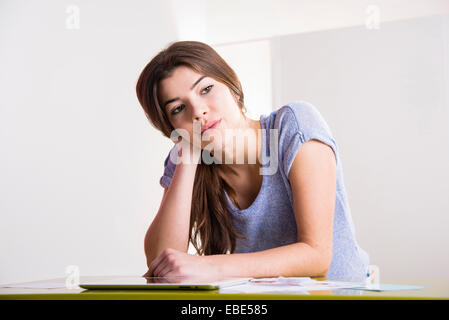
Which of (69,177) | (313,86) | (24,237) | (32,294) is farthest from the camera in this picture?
(313,86)

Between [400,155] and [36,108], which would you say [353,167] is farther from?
[36,108]

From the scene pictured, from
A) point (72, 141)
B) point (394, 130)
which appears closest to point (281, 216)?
point (72, 141)

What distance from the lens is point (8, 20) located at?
5.96 feet

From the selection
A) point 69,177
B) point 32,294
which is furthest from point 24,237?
point 32,294

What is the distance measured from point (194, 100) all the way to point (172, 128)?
6.0 inches

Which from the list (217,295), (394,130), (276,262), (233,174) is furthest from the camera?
(394,130)

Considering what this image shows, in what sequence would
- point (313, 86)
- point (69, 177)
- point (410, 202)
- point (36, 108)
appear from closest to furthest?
point (36, 108) → point (69, 177) → point (410, 202) → point (313, 86)

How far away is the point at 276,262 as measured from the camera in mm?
819

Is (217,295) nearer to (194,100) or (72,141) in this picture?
(194,100)

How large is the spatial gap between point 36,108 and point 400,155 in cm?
221

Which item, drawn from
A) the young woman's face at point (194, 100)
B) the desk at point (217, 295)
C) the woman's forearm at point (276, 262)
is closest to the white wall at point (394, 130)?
the young woman's face at point (194, 100)

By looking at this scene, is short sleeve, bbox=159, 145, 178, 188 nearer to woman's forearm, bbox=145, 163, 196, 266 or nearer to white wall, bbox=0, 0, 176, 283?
woman's forearm, bbox=145, 163, 196, 266

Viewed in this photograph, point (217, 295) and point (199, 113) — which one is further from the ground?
point (199, 113)

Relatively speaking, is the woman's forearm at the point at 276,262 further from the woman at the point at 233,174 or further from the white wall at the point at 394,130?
the white wall at the point at 394,130
